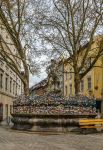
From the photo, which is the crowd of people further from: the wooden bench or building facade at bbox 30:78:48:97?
the wooden bench

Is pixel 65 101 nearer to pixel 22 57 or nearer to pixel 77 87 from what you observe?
pixel 77 87

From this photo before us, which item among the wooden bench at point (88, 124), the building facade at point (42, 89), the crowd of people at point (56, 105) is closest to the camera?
the wooden bench at point (88, 124)

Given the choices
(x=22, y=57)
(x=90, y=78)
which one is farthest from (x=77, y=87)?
(x=90, y=78)

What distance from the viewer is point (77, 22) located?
1211 inches

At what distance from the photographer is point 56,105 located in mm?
26406

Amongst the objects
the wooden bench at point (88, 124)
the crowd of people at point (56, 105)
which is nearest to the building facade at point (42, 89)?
the crowd of people at point (56, 105)

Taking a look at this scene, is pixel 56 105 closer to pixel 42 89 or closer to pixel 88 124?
pixel 88 124

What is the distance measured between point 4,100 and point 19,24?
66.8 feet

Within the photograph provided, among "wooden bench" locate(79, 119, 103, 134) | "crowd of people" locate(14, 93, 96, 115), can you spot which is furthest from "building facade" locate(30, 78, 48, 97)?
"wooden bench" locate(79, 119, 103, 134)

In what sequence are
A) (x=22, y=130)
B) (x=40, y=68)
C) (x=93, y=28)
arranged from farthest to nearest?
1. (x=40, y=68)
2. (x=93, y=28)
3. (x=22, y=130)

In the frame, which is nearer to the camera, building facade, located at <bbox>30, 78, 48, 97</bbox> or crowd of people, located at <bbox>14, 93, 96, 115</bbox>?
crowd of people, located at <bbox>14, 93, 96, 115</bbox>

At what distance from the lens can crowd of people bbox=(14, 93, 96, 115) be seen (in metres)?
26.0

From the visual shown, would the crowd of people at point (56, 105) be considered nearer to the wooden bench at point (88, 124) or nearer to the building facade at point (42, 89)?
the building facade at point (42, 89)

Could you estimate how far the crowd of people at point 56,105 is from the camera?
26.0m
